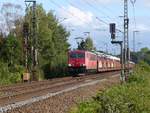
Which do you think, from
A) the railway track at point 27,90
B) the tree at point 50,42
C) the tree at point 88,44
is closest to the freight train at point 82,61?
the tree at point 50,42

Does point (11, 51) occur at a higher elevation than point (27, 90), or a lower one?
higher

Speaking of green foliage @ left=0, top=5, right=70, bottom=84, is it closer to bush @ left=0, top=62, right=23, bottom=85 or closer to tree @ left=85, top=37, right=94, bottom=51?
bush @ left=0, top=62, right=23, bottom=85

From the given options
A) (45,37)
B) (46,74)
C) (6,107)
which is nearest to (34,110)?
(6,107)

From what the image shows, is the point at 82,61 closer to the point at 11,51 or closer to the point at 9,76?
the point at 11,51

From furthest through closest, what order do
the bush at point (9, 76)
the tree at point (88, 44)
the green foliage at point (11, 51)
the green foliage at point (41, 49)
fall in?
the tree at point (88, 44) → the green foliage at point (11, 51) → the green foliage at point (41, 49) → the bush at point (9, 76)

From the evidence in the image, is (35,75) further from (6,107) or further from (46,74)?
(6,107)

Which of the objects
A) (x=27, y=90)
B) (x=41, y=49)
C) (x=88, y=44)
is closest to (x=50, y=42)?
(x=41, y=49)

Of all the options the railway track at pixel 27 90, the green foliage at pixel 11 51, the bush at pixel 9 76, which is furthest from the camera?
the green foliage at pixel 11 51

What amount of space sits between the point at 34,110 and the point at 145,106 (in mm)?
4612

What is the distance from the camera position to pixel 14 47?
68188mm

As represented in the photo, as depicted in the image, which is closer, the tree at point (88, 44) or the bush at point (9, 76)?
the bush at point (9, 76)

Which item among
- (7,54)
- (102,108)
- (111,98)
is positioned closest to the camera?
(102,108)

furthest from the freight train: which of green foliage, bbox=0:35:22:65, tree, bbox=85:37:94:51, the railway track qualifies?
tree, bbox=85:37:94:51

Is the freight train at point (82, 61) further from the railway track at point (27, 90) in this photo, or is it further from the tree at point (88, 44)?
the tree at point (88, 44)
